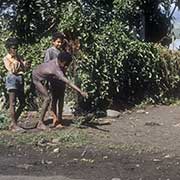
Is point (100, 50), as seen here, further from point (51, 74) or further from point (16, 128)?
point (16, 128)

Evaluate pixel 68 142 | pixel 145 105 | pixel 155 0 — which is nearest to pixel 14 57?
pixel 68 142

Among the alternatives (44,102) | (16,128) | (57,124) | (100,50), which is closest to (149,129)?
(57,124)

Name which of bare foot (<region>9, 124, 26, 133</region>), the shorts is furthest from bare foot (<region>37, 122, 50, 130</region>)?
the shorts

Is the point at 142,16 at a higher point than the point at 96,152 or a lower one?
higher

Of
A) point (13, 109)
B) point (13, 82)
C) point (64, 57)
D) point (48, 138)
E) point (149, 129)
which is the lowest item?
point (149, 129)

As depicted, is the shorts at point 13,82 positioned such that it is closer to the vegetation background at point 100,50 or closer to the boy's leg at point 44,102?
the boy's leg at point 44,102

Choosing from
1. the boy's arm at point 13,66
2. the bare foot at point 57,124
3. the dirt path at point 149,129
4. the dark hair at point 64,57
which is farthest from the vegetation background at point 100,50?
the dark hair at point 64,57

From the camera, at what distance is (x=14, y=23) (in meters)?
14.4

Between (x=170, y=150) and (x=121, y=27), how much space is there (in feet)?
15.8

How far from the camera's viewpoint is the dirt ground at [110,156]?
27.1ft

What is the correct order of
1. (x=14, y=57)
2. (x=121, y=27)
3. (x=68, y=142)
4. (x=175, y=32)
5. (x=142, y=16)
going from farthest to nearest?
(x=175, y=32) < (x=142, y=16) < (x=121, y=27) < (x=14, y=57) < (x=68, y=142)

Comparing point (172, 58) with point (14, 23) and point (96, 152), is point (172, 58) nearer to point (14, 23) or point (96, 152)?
point (14, 23)

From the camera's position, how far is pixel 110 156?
9539 mm

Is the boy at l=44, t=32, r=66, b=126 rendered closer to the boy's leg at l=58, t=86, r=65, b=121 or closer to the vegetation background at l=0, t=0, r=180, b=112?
the boy's leg at l=58, t=86, r=65, b=121
